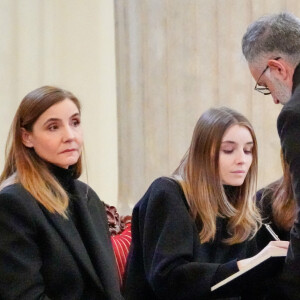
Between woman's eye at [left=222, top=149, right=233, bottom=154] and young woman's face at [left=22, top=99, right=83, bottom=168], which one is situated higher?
young woman's face at [left=22, top=99, right=83, bottom=168]

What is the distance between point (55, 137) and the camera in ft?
8.55

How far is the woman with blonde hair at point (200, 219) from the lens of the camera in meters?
2.60

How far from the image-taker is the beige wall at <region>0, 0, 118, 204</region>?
186 inches

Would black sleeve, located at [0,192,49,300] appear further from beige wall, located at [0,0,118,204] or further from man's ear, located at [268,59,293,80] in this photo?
beige wall, located at [0,0,118,204]

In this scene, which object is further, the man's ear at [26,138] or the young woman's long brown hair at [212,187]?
the young woman's long brown hair at [212,187]

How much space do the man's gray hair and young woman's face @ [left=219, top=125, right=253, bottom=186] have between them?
1.85 ft

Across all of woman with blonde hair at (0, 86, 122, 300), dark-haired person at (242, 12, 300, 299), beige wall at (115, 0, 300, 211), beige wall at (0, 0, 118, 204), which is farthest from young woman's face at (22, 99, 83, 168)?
beige wall at (0, 0, 118, 204)

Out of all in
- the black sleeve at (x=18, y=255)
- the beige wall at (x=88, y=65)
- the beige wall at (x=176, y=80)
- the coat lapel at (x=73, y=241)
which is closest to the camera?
→ the black sleeve at (x=18, y=255)

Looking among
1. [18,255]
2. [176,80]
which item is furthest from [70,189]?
[176,80]

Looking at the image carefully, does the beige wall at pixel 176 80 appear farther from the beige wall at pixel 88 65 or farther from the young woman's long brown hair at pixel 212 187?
the young woman's long brown hair at pixel 212 187

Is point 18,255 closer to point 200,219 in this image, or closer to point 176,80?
point 200,219

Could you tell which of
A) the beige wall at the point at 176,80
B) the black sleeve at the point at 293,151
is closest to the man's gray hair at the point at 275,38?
the black sleeve at the point at 293,151

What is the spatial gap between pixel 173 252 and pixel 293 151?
2.74ft

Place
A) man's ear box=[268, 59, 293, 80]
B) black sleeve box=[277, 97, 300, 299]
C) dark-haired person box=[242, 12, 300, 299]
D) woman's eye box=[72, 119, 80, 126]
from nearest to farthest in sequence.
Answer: black sleeve box=[277, 97, 300, 299] → dark-haired person box=[242, 12, 300, 299] → man's ear box=[268, 59, 293, 80] → woman's eye box=[72, 119, 80, 126]
